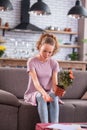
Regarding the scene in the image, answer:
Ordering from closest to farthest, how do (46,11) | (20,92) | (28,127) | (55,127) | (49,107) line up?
(55,127), (49,107), (28,127), (20,92), (46,11)

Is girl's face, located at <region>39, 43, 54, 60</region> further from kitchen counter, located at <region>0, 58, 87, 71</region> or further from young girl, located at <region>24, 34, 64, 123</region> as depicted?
kitchen counter, located at <region>0, 58, 87, 71</region>

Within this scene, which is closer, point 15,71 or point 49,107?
point 49,107

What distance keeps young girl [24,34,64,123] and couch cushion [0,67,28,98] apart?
0.58 meters

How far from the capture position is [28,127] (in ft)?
12.5

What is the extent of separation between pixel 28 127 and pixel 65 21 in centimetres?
585

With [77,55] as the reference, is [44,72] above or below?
above

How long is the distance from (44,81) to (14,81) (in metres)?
0.79

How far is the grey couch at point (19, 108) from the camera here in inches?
148

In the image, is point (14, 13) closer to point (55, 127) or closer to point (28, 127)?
point (28, 127)

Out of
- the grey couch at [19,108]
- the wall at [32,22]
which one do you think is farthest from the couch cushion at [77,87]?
the wall at [32,22]

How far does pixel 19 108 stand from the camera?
150 inches

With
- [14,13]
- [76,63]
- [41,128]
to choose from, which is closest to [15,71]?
[41,128]

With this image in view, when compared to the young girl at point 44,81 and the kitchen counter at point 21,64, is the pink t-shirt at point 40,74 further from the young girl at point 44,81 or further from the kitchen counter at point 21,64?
the kitchen counter at point 21,64

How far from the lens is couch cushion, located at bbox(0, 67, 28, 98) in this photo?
169 inches
